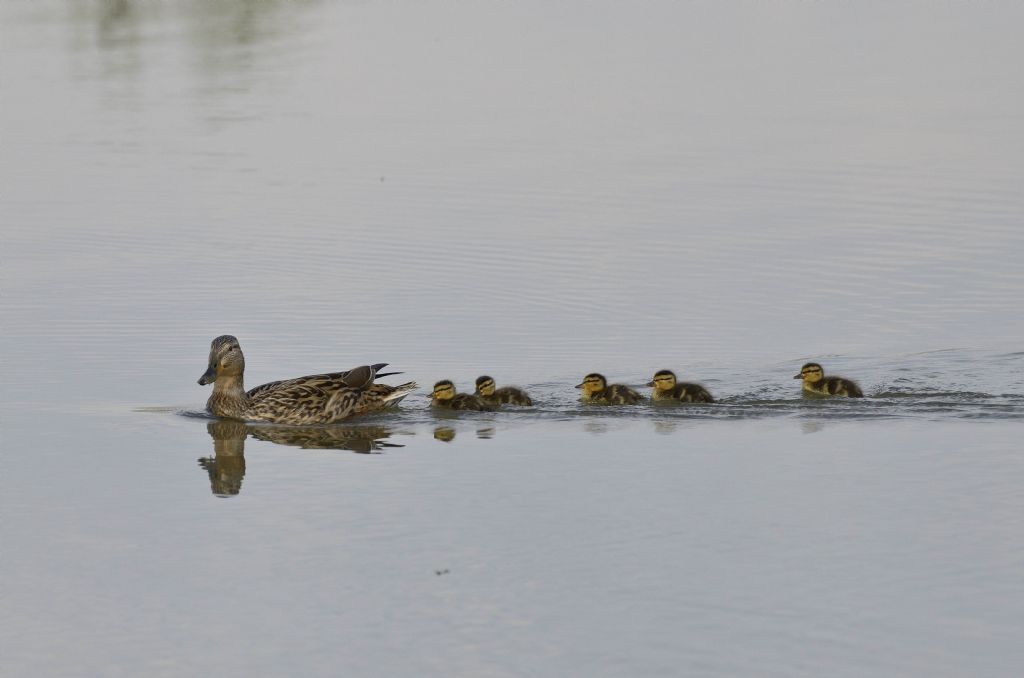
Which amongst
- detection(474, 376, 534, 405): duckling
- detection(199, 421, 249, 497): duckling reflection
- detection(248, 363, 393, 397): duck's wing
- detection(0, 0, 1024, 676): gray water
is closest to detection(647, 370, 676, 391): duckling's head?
detection(0, 0, 1024, 676): gray water

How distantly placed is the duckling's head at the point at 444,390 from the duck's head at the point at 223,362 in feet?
3.74

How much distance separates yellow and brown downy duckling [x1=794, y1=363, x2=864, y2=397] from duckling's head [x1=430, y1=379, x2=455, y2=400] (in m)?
1.96

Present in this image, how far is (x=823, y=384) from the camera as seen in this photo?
1070 centimetres

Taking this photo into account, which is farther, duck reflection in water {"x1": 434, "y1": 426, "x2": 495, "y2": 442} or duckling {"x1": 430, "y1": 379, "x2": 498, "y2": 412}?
duckling {"x1": 430, "y1": 379, "x2": 498, "y2": 412}

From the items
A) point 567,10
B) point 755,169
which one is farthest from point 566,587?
point 567,10

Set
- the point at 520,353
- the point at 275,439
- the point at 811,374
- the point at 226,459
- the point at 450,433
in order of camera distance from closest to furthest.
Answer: the point at 226,459
the point at 450,433
the point at 275,439
the point at 811,374
the point at 520,353

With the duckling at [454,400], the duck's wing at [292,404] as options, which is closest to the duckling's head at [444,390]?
the duckling at [454,400]

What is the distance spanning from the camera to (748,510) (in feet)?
26.4

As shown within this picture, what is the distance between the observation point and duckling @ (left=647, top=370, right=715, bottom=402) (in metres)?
10.6

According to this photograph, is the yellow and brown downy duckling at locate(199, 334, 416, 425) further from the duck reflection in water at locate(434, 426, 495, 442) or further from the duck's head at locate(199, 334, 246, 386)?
the duck reflection in water at locate(434, 426, 495, 442)

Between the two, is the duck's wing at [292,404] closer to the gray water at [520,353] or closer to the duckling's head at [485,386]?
the gray water at [520,353]

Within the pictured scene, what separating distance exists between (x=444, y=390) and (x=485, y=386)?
236 mm

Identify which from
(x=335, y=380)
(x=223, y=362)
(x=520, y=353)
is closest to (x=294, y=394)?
(x=335, y=380)

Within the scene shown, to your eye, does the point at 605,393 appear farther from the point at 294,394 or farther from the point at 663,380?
the point at 294,394
